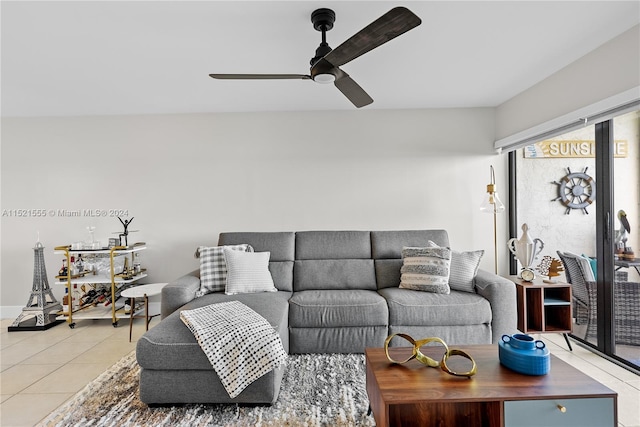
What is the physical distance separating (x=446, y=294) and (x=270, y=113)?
2.74m

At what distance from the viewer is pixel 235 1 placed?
1801 mm

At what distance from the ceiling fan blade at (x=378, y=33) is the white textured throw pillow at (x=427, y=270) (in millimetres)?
1903

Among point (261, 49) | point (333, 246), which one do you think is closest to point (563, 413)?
point (333, 246)

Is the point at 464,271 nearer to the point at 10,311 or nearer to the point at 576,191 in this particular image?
the point at 576,191

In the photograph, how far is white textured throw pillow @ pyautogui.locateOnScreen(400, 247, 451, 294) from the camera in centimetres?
278

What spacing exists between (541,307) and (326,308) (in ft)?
6.24

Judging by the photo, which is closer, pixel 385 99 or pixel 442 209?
pixel 385 99

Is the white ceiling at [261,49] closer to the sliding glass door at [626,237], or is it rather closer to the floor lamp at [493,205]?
the sliding glass door at [626,237]

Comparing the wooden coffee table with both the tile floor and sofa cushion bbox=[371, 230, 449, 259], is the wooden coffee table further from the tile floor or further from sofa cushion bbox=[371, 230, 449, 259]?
sofa cushion bbox=[371, 230, 449, 259]

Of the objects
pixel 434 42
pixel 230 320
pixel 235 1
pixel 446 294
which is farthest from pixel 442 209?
pixel 235 1

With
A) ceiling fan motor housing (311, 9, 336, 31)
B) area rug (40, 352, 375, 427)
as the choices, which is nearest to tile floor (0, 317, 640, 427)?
area rug (40, 352, 375, 427)

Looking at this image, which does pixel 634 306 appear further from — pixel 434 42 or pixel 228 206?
pixel 228 206

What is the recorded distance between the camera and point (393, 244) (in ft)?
10.8

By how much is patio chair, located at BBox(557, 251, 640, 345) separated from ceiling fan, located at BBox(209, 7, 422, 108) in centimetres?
243
